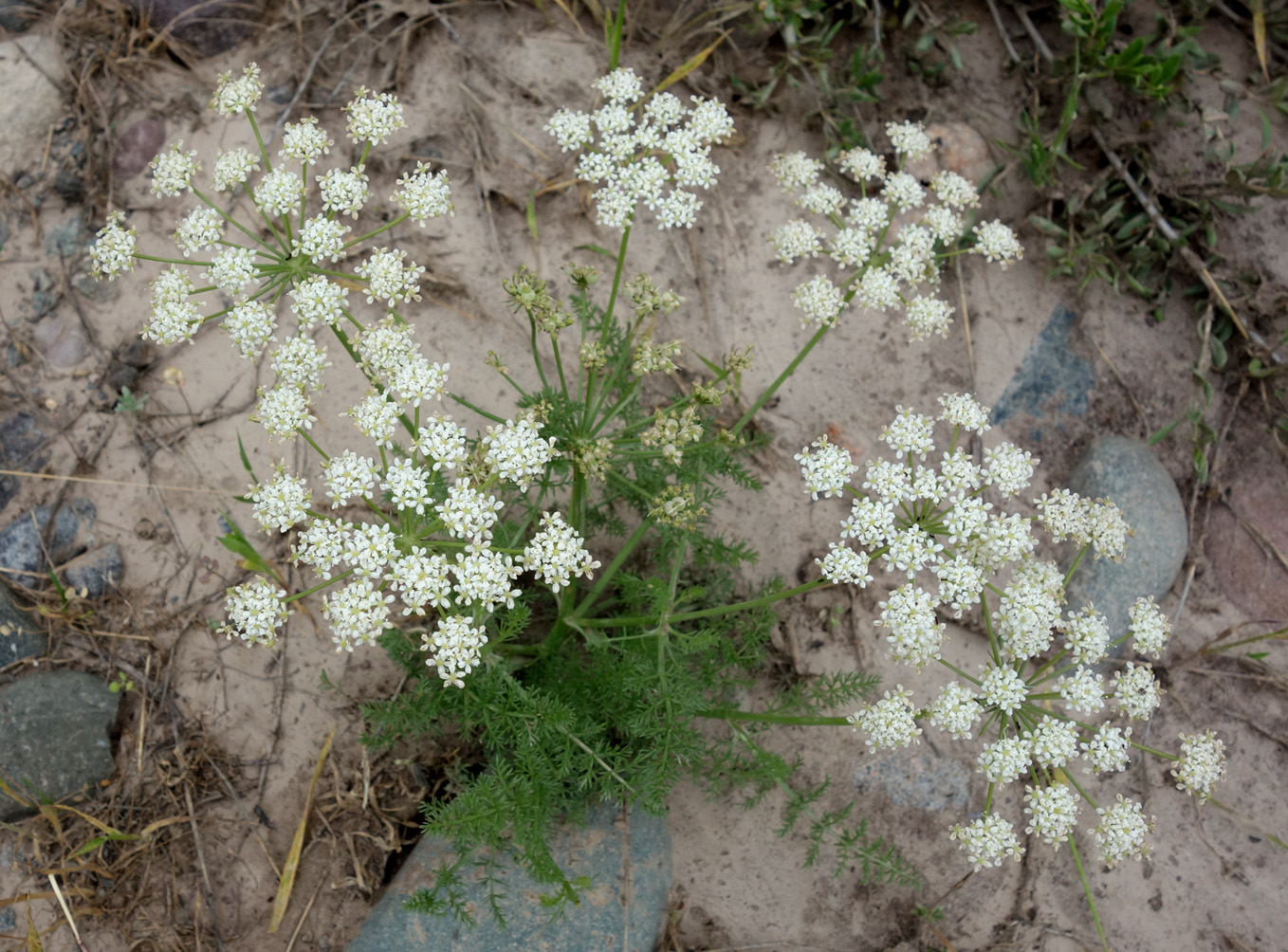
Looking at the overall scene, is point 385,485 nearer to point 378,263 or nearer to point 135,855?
point 378,263

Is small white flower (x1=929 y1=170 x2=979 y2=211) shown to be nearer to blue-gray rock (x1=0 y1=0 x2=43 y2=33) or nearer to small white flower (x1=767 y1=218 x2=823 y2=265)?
small white flower (x1=767 y1=218 x2=823 y2=265)

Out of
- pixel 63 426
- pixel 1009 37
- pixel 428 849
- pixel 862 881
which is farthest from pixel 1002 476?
pixel 63 426

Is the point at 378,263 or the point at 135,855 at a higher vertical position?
the point at 378,263

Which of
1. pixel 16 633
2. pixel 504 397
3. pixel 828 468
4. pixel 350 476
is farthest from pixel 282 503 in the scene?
pixel 16 633

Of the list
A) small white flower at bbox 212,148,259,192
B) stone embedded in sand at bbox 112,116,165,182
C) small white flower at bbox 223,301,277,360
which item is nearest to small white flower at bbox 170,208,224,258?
small white flower at bbox 212,148,259,192

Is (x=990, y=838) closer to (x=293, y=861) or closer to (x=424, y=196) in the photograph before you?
(x=293, y=861)
